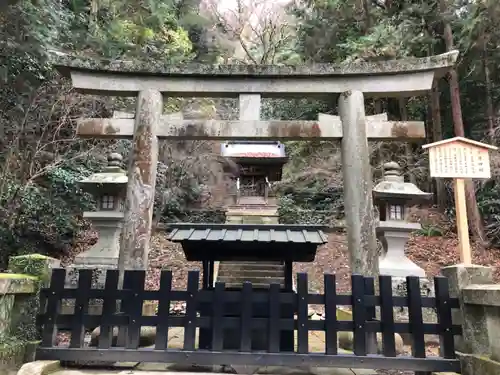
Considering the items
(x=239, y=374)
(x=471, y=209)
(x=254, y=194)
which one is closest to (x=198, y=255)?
(x=239, y=374)

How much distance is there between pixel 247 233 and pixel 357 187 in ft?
6.92

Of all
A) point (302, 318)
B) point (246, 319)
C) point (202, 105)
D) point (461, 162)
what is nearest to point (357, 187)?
point (461, 162)

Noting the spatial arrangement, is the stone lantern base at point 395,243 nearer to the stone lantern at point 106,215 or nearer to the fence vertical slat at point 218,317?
the fence vertical slat at point 218,317

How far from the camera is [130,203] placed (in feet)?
17.4

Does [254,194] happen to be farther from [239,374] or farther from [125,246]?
[239,374]

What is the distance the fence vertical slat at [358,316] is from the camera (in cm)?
359

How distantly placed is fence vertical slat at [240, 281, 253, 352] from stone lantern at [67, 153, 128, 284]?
4.63 m

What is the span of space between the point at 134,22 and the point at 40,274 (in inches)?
507

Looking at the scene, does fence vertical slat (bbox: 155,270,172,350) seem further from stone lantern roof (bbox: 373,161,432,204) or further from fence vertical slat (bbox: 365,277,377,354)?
stone lantern roof (bbox: 373,161,432,204)

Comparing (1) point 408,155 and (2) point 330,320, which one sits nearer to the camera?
(2) point 330,320

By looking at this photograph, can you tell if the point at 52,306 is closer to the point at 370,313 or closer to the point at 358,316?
the point at 358,316

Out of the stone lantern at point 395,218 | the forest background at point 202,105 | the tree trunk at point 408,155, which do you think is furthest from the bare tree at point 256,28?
the stone lantern at point 395,218

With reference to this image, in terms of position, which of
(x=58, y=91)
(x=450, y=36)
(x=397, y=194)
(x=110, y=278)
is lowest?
(x=110, y=278)

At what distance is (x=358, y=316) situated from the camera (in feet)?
11.9
